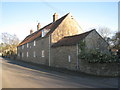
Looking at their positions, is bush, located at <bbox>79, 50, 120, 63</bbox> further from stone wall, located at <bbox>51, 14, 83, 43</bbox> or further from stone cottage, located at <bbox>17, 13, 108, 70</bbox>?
stone wall, located at <bbox>51, 14, 83, 43</bbox>

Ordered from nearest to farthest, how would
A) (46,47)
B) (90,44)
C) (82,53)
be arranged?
(82,53)
(90,44)
(46,47)

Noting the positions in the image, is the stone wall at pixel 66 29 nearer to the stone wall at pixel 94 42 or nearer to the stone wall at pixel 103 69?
the stone wall at pixel 94 42

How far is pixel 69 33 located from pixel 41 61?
883 centimetres

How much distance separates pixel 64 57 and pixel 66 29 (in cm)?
800

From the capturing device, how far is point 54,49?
25.0m

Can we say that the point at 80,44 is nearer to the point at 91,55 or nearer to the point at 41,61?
the point at 91,55

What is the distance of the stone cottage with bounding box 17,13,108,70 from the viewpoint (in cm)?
2026

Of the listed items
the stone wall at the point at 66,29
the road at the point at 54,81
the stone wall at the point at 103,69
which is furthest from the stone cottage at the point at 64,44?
the road at the point at 54,81

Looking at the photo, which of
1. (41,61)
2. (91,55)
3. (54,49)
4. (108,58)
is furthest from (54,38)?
(108,58)

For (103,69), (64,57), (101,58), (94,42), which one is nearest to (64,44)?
(64,57)

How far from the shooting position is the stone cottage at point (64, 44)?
66.5ft

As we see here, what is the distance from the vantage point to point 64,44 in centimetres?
2230

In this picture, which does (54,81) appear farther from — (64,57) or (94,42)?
(94,42)

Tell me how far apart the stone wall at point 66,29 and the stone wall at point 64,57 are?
3049mm
